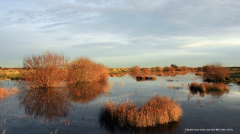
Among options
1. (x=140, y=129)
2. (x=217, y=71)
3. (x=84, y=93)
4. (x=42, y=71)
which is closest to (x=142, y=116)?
(x=140, y=129)

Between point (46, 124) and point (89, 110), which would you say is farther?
point (89, 110)

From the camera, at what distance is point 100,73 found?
3612 cm

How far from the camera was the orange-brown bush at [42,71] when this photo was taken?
2170 cm

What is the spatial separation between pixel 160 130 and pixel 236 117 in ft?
19.4

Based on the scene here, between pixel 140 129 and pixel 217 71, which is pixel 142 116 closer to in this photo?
pixel 140 129

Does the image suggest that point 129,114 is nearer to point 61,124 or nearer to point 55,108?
point 61,124

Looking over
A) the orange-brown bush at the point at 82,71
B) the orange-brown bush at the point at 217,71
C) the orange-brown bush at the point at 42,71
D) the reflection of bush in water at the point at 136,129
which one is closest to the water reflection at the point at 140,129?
the reflection of bush in water at the point at 136,129

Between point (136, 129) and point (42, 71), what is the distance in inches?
685

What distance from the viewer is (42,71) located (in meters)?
21.5

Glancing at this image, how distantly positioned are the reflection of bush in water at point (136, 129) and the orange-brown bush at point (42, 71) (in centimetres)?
1519

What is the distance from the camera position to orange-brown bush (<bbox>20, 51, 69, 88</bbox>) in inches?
855

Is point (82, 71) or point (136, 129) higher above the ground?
point (82, 71)

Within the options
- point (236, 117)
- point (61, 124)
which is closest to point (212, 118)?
point (236, 117)

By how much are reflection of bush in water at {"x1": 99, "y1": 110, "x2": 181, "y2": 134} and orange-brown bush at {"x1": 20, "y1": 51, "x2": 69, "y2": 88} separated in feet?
49.8
